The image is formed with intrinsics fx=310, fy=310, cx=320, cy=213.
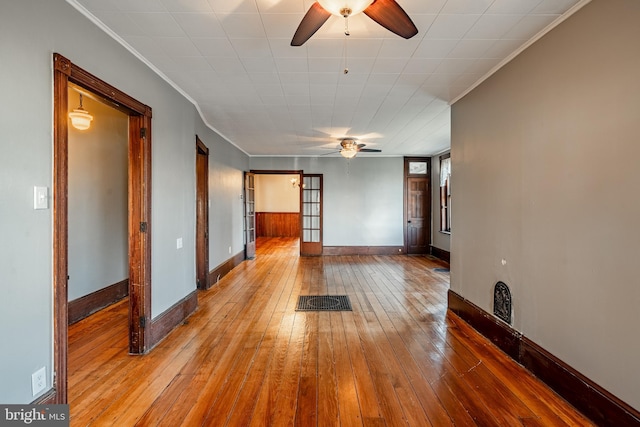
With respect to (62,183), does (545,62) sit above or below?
above

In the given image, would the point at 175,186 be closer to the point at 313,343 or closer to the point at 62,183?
the point at 62,183

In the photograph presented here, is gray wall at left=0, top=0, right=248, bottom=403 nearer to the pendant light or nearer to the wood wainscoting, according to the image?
the pendant light

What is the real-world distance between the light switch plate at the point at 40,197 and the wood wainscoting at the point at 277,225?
1115 centimetres

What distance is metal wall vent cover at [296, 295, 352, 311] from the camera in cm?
412

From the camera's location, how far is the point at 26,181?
169cm

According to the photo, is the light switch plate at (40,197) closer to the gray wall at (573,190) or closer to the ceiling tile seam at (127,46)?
the ceiling tile seam at (127,46)

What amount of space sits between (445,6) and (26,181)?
9.05 ft

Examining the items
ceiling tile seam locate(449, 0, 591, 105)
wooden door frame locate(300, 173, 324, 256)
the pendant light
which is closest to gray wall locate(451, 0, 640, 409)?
ceiling tile seam locate(449, 0, 591, 105)

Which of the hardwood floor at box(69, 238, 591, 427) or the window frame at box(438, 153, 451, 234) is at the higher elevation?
the window frame at box(438, 153, 451, 234)

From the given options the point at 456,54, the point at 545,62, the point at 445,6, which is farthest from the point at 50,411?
the point at 545,62

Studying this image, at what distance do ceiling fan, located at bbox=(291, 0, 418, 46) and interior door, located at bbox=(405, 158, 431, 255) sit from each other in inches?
267

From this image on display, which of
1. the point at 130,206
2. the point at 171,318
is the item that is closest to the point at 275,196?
the point at 171,318

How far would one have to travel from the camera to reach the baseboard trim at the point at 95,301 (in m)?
3.64

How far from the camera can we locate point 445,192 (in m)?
7.78
